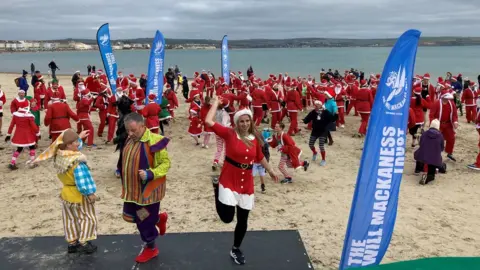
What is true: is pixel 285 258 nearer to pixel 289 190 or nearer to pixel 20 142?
pixel 289 190

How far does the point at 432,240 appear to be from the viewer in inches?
227

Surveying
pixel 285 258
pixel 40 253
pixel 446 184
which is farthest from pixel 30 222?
pixel 446 184

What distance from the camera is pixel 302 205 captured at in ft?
23.4

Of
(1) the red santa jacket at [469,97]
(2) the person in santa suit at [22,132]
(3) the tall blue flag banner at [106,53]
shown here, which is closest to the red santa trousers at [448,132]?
(1) the red santa jacket at [469,97]

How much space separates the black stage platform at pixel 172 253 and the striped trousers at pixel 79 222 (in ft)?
0.74

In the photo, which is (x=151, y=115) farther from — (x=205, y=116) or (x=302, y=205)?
(x=302, y=205)

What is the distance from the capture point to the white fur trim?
13.9 feet

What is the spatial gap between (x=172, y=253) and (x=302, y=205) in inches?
121

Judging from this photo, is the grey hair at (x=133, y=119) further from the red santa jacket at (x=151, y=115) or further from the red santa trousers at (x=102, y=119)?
the red santa trousers at (x=102, y=119)

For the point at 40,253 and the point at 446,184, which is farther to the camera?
the point at 446,184

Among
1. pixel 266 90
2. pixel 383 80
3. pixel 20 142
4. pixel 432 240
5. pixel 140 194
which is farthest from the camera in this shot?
pixel 266 90

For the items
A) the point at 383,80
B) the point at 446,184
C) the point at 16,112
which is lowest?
the point at 446,184

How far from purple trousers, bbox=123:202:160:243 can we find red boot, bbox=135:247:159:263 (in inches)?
8.7

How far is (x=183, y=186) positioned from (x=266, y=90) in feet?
20.7
